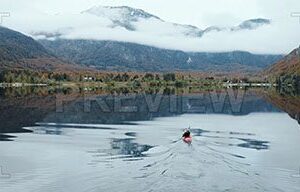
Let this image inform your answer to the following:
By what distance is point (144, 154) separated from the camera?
139 feet

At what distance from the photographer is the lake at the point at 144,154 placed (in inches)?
1196

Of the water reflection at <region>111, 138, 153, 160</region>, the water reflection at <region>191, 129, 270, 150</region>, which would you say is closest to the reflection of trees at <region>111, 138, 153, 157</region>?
the water reflection at <region>111, 138, 153, 160</region>

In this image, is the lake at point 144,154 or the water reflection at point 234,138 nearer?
the lake at point 144,154

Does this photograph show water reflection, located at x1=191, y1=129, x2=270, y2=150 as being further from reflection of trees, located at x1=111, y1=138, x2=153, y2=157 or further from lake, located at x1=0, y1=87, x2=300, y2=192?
reflection of trees, located at x1=111, y1=138, x2=153, y2=157

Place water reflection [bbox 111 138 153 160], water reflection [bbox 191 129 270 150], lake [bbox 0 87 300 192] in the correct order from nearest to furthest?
lake [bbox 0 87 300 192] < water reflection [bbox 111 138 153 160] < water reflection [bbox 191 129 270 150]

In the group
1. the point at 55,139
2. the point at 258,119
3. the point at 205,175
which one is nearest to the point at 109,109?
the point at 258,119

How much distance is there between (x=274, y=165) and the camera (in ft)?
125

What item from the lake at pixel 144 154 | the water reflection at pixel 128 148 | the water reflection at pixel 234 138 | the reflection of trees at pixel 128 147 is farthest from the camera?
the water reflection at pixel 234 138

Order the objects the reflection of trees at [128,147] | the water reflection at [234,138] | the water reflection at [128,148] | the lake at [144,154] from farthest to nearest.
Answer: the water reflection at [234,138] → the reflection of trees at [128,147] → the water reflection at [128,148] → the lake at [144,154]

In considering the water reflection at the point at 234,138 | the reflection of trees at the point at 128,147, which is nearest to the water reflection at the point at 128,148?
the reflection of trees at the point at 128,147

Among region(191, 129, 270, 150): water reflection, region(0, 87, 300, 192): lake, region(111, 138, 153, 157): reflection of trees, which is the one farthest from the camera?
region(191, 129, 270, 150): water reflection

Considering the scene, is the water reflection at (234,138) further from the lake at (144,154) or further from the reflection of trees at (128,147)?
the reflection of trees at (128,147)

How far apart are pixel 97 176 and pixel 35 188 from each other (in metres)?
4.65

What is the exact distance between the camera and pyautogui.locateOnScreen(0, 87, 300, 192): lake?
99.7 ft
